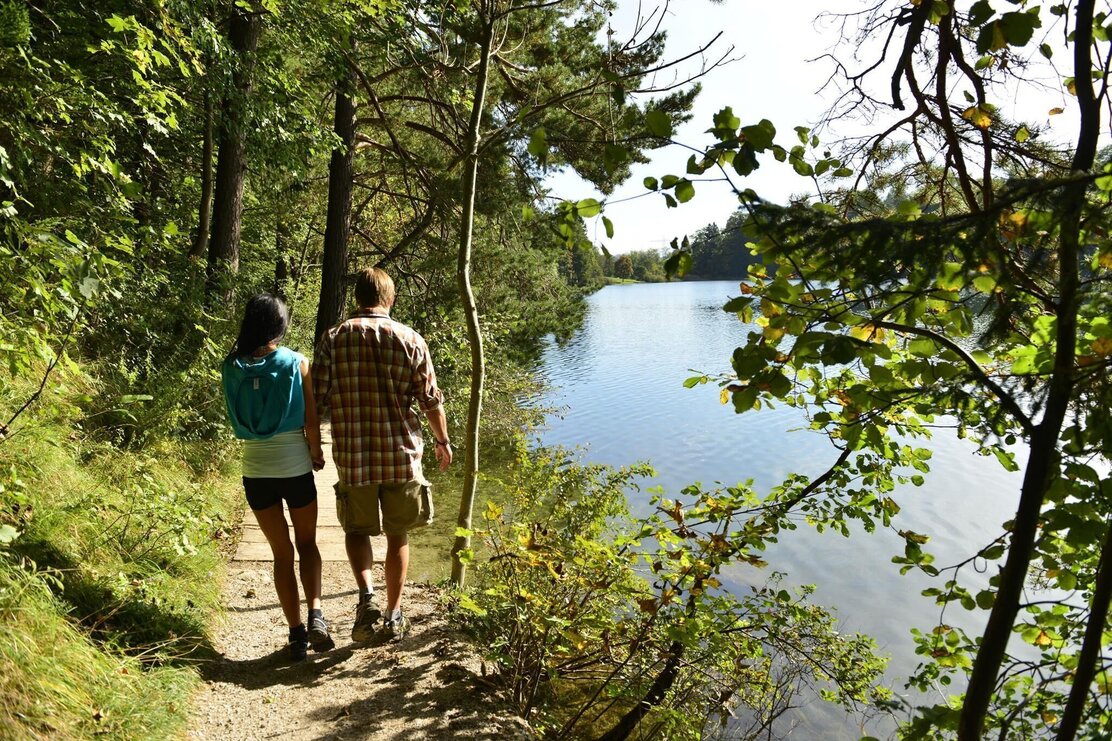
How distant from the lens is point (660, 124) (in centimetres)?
144

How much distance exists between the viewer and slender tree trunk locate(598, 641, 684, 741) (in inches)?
109

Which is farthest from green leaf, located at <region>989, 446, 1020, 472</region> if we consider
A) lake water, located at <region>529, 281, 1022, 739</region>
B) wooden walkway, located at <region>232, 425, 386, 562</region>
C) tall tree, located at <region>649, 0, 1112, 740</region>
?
wooden walkway, located at <region>232, 425, 386, 562</region>

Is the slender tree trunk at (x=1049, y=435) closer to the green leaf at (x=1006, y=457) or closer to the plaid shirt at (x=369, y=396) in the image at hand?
the green leaf at (x=1006, y=457)

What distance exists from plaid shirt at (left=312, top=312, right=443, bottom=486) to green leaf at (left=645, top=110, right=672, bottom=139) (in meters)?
1.77

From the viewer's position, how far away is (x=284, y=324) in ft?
9.51

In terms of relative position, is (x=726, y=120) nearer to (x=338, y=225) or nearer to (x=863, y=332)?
(x=863, y=332)

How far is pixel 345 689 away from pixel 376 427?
1109mm

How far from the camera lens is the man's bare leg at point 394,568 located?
3043mm

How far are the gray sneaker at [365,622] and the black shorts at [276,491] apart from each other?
1.83 ft

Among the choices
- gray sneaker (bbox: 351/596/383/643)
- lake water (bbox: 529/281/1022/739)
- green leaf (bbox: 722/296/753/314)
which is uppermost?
green leaf (bbox: 722/296/753/314)

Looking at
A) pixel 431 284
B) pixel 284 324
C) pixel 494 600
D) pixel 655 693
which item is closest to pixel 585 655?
pixel 655 693

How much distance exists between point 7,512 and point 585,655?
8.72ft

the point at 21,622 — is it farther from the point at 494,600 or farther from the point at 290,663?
the point at 494,600

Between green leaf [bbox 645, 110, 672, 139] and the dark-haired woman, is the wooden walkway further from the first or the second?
green leaf [bbox 645, 110, 672, 139]
